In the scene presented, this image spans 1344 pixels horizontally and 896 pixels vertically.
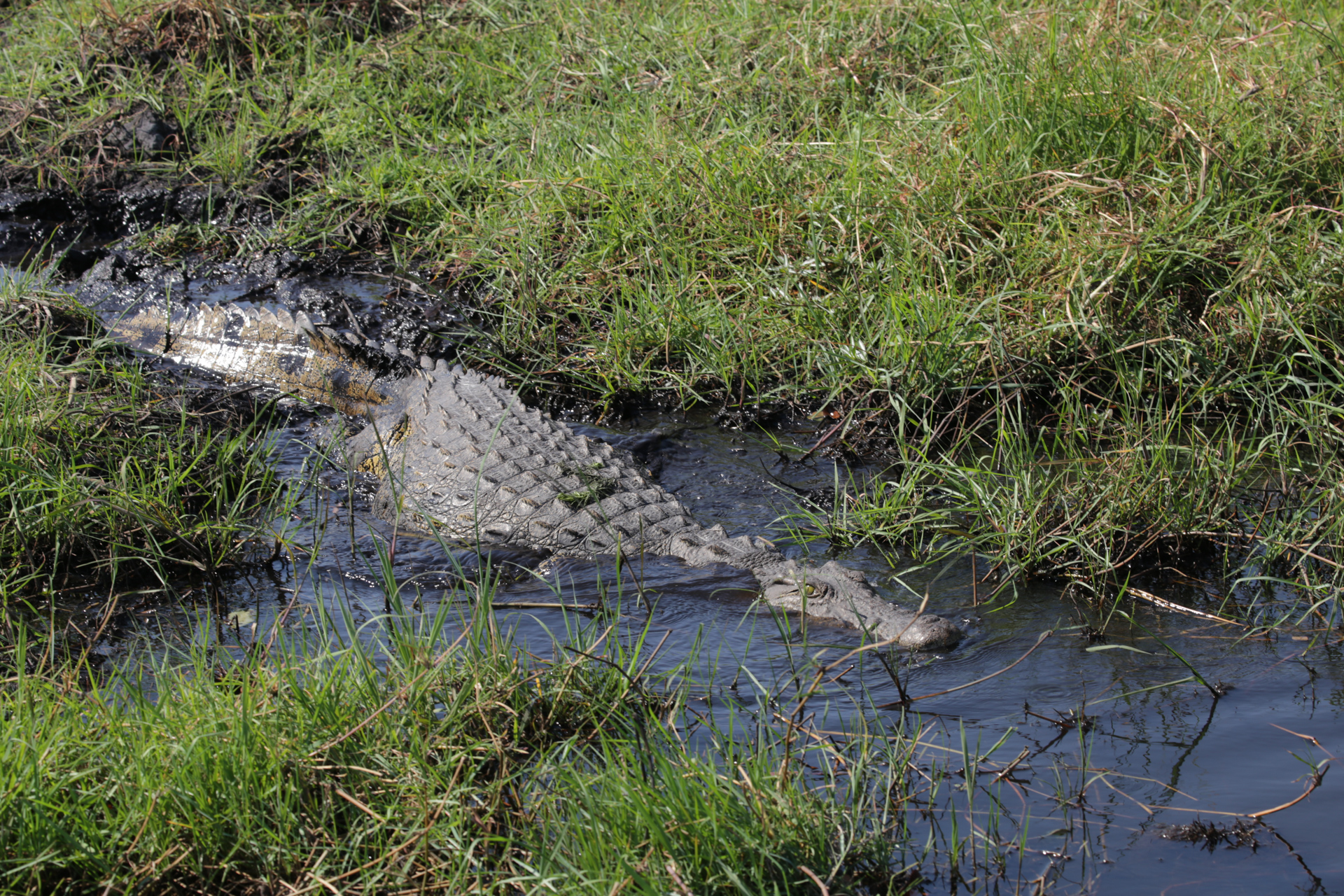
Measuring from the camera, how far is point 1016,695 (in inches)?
104

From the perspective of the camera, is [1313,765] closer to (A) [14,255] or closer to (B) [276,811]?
(B) [276,811]

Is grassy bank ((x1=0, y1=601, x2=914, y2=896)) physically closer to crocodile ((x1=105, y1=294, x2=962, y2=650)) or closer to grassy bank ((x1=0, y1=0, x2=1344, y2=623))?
crocodile ((x1=105, y1=294, x2=962, y2=650))

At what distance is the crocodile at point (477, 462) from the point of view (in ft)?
10.5

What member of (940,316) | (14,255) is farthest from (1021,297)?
(14,255)

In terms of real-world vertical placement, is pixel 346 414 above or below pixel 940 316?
below

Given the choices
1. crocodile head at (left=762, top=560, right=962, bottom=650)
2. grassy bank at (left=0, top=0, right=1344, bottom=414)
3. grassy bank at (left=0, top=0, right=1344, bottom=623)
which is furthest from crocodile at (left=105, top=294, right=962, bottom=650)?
grassy bank at (left=0, top=0, right=1344, bottom=414)

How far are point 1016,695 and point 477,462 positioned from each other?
206 centimetres

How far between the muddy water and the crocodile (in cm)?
9

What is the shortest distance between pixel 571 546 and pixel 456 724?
137 cm

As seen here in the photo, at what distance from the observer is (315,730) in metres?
2.10

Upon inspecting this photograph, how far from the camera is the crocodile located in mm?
3189

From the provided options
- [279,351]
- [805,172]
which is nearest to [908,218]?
[805,172]

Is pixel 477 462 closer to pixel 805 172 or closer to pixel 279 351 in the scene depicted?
pixel 279 351

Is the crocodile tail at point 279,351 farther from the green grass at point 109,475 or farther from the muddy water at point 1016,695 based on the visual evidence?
the muddy water at point 1016,695
